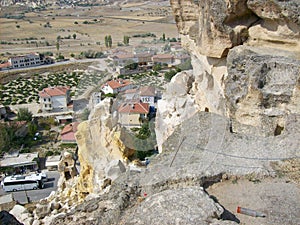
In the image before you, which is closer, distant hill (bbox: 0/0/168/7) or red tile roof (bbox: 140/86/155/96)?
red tile roof (bbox: 140/86/155/96)

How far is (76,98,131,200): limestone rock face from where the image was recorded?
10828 mm

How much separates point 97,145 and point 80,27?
7017 centimetres

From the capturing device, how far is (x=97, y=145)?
37.2 feet

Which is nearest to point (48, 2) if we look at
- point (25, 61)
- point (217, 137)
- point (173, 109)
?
point (25, 61)

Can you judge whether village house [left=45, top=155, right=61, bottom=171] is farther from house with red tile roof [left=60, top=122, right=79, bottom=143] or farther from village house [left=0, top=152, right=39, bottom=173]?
house with red tile roof [left=60, top=122, right=79, bottom=143]

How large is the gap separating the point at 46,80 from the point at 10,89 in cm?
423

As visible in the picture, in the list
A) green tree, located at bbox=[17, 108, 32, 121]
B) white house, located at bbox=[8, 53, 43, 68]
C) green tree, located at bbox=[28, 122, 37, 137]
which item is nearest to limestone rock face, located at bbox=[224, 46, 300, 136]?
green tree, located at bbox=[28, 122, 37, 137]

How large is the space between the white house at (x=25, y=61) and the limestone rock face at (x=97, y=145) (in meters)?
38.8

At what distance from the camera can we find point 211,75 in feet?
37.0

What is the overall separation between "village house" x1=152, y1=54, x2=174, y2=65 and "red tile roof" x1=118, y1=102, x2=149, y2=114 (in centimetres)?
1122

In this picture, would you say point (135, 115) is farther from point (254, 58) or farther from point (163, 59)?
point (163, 59)

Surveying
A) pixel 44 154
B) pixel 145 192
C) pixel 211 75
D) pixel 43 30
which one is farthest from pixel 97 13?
pixel 145 192

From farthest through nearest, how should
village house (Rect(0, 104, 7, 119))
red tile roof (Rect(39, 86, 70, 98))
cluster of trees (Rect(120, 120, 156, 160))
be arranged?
red tile roof (Rect(39, 86, 70, 98)), village house (Rect(0, 104, 7, 119)), cluster of trees (Rect(120, 120, 156, 160))

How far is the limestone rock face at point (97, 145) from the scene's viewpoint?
10.8 meters
